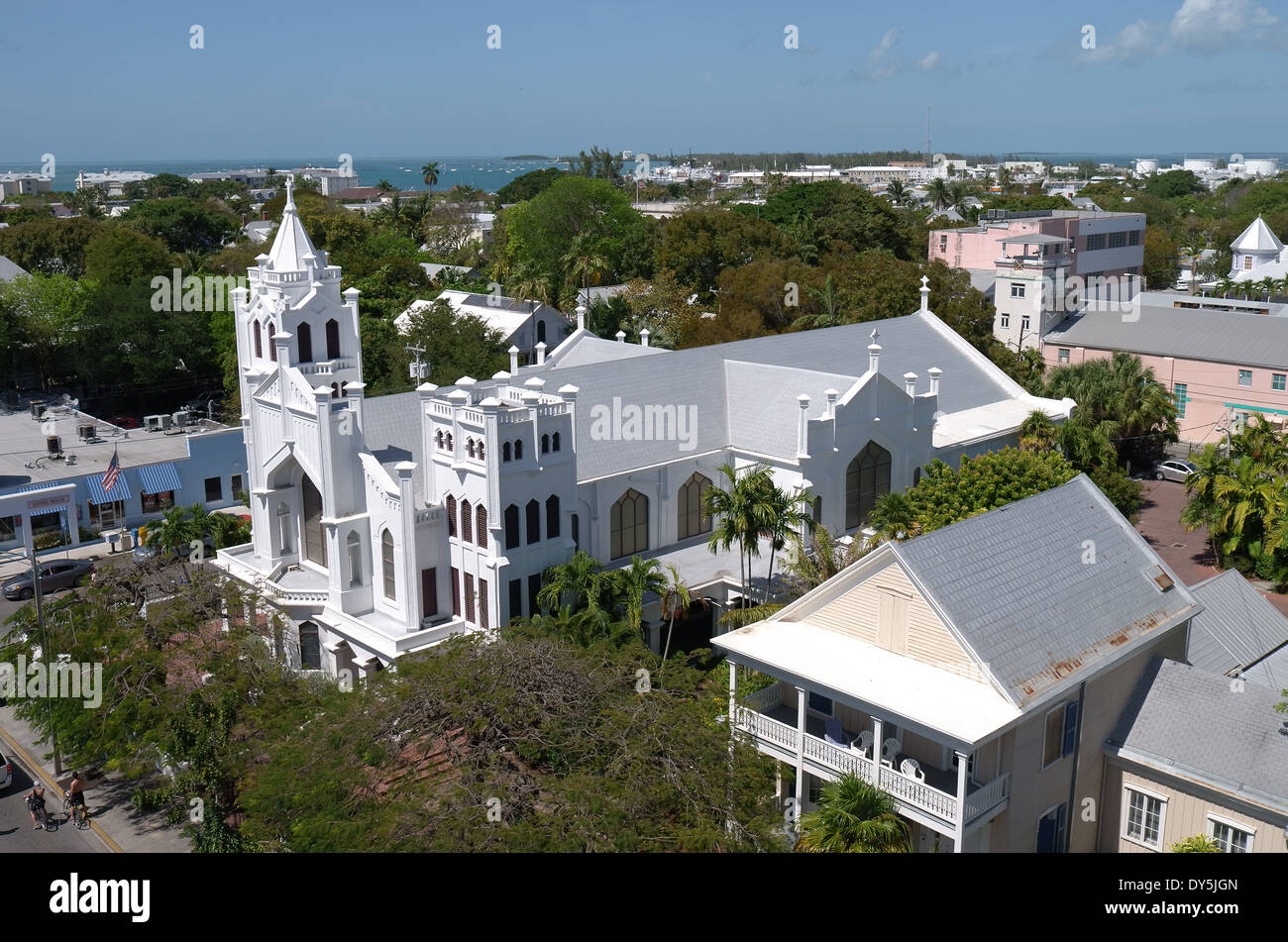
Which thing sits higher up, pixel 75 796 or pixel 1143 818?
pixel 1143 818

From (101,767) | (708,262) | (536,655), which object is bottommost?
(101,767)

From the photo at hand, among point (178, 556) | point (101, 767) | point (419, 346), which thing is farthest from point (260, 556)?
point (419, 346)

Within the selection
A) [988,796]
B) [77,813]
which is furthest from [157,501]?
[988,796]

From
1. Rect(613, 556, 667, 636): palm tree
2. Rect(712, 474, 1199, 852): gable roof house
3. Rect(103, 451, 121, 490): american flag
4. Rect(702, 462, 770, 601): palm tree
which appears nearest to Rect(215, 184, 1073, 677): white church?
Rect(613, 556, 667, 636): palm tree

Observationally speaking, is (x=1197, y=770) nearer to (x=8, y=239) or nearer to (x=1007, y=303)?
(x=1007, y=303)

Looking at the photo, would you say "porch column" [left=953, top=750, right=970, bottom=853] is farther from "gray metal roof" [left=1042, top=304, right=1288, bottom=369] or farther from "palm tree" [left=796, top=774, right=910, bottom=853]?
"gray metal roof" [left=1042, top=304, right=1288, bottom=369]

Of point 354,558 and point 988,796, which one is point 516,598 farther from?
point 988,796
